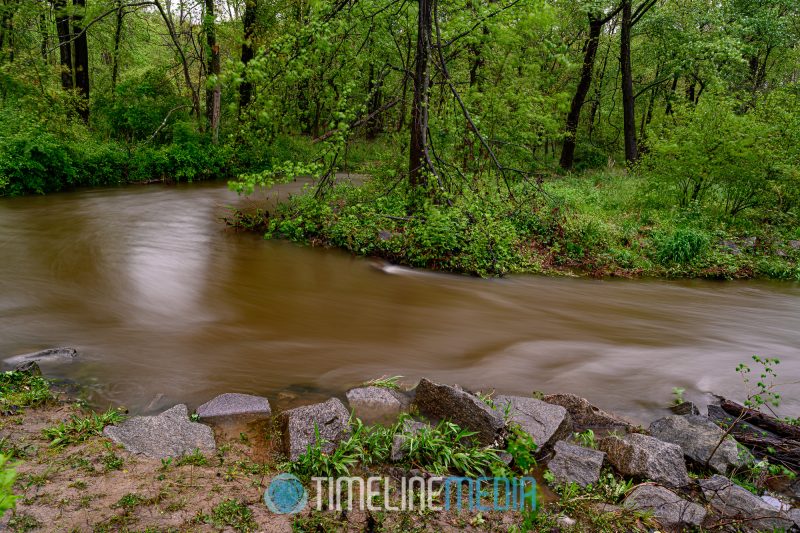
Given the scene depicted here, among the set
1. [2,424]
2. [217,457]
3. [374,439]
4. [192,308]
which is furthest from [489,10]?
[2,424]

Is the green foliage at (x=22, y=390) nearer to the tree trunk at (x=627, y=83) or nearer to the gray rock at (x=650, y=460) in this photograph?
the gray rock at (x=650, y=460)

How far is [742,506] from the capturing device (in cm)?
358

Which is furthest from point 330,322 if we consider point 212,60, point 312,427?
point 212,60

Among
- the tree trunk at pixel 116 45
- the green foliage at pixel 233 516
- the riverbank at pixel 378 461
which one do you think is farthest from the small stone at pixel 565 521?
the tree trunk at pixel 116 45

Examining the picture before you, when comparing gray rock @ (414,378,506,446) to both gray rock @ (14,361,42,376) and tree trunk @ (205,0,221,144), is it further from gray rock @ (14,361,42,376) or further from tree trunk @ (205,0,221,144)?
tree trunk @ (205,0,221,144)

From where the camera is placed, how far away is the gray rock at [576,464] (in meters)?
3.89

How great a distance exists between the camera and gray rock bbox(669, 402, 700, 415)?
5094 millimetres

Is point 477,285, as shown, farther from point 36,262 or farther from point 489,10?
point 36,262

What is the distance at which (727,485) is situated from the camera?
377 cm

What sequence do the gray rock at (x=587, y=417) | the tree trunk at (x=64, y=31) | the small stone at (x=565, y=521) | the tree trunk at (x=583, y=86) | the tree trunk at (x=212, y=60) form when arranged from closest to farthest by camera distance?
1. the small stone at (x=565, y=521)
2. the gray rock at (x=587, y=417)
3. the tree trunk at (x=64, y=31)
4. the tree trunk at (x=212, y=60)
5. the tree trunk at (x=583, y=86)

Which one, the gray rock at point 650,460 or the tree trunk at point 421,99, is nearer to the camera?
the gray rock at point 650,460

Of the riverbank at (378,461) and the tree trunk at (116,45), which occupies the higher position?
the tree trunk at (116,45)

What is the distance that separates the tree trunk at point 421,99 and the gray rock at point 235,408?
17.9 ft

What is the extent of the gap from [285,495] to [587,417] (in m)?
2.90
